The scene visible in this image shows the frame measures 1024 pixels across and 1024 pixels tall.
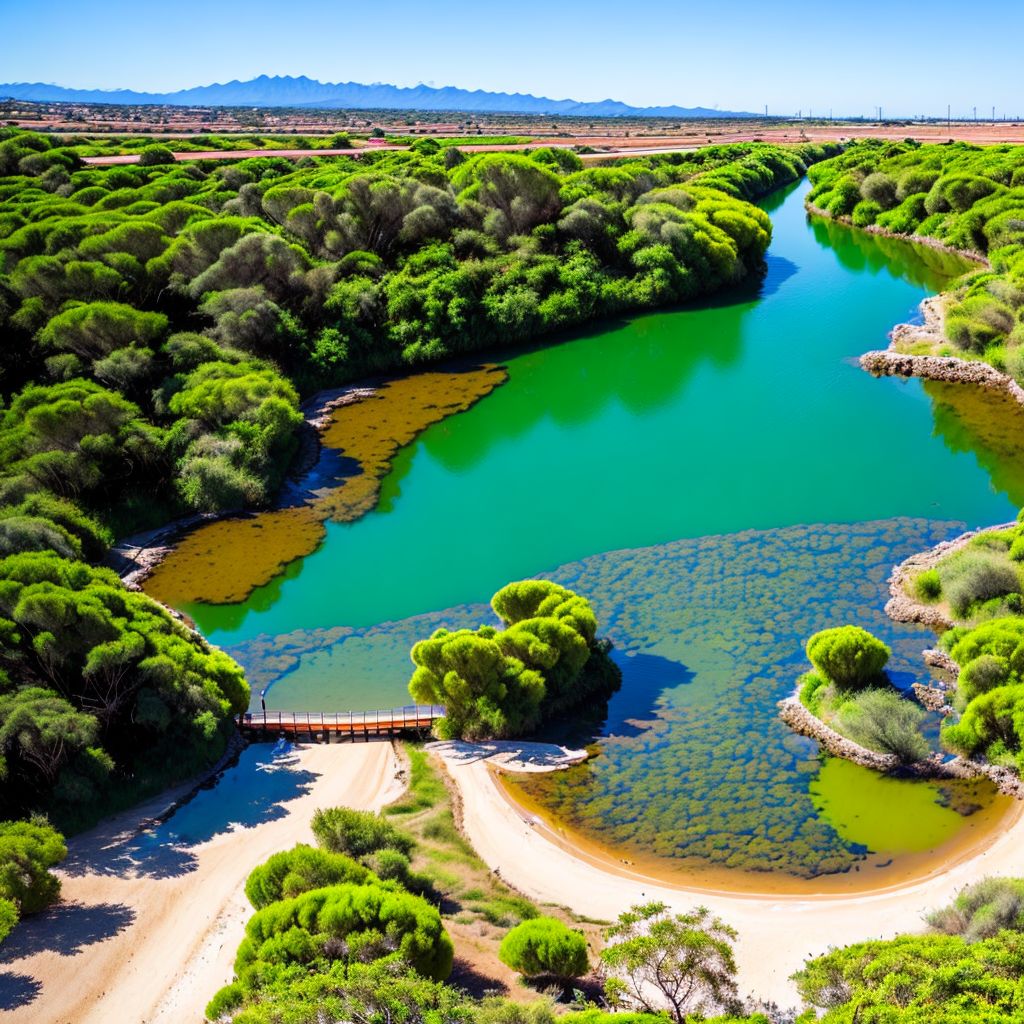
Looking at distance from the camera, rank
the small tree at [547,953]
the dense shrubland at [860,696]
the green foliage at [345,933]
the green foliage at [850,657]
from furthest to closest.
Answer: the green foliage at [850,657]
the dense shrubland at [860,696]
the small tree at [547,953]
the green foliage at [345,933]

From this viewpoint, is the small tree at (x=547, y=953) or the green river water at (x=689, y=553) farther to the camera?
the green river water at (x=689, y=553)

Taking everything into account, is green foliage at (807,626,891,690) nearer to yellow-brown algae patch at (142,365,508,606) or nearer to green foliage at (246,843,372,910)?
green foliage at (246,843,372,910)

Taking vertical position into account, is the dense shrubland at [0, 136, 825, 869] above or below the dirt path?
above

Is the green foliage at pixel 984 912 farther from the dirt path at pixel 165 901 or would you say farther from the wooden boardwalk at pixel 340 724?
the wooden boardwalk at pixel 340 724

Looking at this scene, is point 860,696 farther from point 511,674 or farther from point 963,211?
point 963,211

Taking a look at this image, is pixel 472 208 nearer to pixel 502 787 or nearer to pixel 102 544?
pixel 102 544

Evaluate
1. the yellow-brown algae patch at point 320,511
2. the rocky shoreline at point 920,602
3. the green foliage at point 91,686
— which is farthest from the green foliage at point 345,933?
the yellow-brown algae patch at point 320,511

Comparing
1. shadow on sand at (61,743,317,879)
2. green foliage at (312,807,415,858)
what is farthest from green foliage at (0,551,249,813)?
green foliage at (312,807,415,858)
